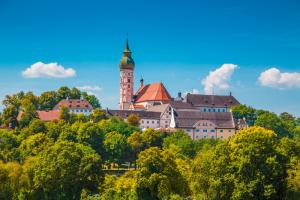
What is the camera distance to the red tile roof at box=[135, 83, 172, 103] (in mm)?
151863

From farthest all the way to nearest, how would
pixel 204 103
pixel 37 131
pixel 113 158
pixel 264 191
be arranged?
1. pixel 204 103
2. pixel 37 131
3. pixel 113 158
4. pixel 264 191

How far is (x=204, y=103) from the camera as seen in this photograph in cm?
15438

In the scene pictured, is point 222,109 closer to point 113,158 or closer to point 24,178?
point 113,158

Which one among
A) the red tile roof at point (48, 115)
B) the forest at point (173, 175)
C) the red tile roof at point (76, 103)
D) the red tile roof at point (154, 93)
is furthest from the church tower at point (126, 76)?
the forest at point (173, 175)

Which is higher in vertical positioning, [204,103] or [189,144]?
[204,103]

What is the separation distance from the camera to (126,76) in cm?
16650

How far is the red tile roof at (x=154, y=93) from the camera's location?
5979 inches

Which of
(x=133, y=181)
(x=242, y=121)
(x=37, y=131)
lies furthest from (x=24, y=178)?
(x=242, y=121)

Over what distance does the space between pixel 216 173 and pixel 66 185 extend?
17.5 m

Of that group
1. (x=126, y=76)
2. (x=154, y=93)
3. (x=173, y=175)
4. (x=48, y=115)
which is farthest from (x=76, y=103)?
(x=173, y=175)

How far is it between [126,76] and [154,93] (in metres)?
16.1

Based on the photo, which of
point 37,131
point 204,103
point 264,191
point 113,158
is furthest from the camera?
point 204,103

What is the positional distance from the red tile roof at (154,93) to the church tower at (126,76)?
4.82 meters

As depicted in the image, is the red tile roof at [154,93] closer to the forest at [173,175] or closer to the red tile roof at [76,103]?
the red tile roof at [76,103]
